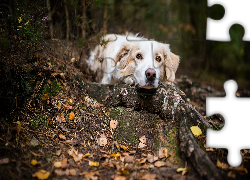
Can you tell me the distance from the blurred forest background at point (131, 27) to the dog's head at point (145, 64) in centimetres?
42

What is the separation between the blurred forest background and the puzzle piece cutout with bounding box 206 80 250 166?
0.94 meters

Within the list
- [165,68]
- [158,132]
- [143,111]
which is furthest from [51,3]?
[158,132]

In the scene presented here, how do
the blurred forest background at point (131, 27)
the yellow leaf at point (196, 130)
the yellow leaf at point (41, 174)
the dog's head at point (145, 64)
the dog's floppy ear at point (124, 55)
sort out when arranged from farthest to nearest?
the dog's floppy ear at point (124, 55) < the dog's head at point (145, 64) < the blurred forest background at point (131, 27) < the yellow leaf at point (196, 130) < the yellow leaf at point (41, 174)

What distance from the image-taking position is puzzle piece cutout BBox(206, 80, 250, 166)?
2738 mm

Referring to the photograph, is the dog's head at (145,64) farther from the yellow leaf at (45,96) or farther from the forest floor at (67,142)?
the yellow leaf at (45,96)

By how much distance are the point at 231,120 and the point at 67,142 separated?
2.32m

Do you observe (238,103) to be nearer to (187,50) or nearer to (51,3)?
(51,3)

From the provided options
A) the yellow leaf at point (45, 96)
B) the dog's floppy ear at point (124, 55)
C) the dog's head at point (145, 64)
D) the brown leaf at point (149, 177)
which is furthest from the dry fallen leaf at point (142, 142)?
the yellow leaf at point (45, 96)

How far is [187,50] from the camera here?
11312 mm

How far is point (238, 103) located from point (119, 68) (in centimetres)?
234

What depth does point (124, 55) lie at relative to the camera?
438 cm

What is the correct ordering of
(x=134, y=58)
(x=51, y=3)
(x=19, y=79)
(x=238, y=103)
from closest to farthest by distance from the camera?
1. (x=238, y=103)
2. (x=19, y=79)
3. (x=134, y=58)
4. (x=51, y=3)

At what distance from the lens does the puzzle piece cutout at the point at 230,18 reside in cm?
291

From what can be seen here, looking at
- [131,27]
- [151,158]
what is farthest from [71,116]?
[131,27]
